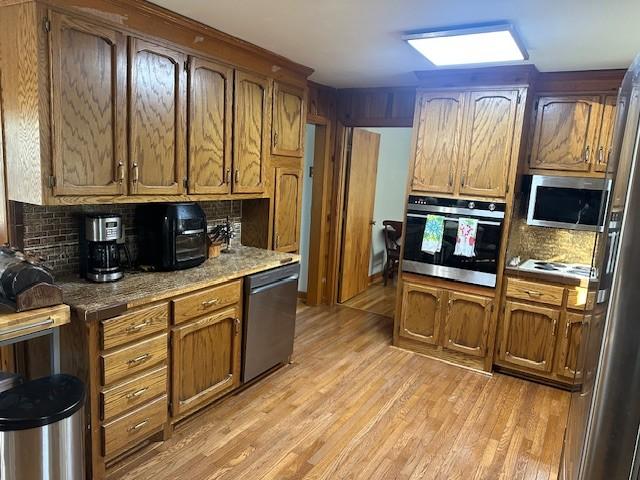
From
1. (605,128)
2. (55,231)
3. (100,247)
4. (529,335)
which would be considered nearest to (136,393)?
(100,247)

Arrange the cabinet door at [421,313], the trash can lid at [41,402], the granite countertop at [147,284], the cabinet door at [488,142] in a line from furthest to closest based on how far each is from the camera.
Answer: the cabinet door at [421,313], the cabinet door at [488,142], the granite countertop at [147,284], the trash can lid at [41,402]

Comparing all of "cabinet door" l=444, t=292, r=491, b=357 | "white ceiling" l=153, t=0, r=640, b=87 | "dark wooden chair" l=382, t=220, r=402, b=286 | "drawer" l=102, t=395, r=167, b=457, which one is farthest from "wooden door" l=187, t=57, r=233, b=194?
"dark wooden chair" l=382, t=220, r=402, b=286

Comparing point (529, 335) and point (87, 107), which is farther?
point (529, 335)

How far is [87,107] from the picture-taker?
7.23ft

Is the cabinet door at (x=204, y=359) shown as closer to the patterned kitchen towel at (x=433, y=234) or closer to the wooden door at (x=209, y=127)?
the wooden door at (x=209, y=127)

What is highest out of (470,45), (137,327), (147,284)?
(470,45)

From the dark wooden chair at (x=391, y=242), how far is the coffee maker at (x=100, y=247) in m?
4.08

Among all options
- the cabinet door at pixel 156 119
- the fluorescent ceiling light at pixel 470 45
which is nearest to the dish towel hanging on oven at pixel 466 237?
the fluorescent ceiling light at pixel 470 45

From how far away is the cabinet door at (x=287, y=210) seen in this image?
3664 millimetres

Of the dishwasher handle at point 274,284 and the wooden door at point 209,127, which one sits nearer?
the wooden door at point 209,127

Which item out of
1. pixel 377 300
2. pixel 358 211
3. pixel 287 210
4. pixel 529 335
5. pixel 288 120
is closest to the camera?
pixel 529 335

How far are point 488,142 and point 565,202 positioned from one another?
2.38 ft

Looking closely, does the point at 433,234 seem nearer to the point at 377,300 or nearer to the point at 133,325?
the point at 377,300

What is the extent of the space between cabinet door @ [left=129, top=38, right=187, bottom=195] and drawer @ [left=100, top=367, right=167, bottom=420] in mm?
1003
